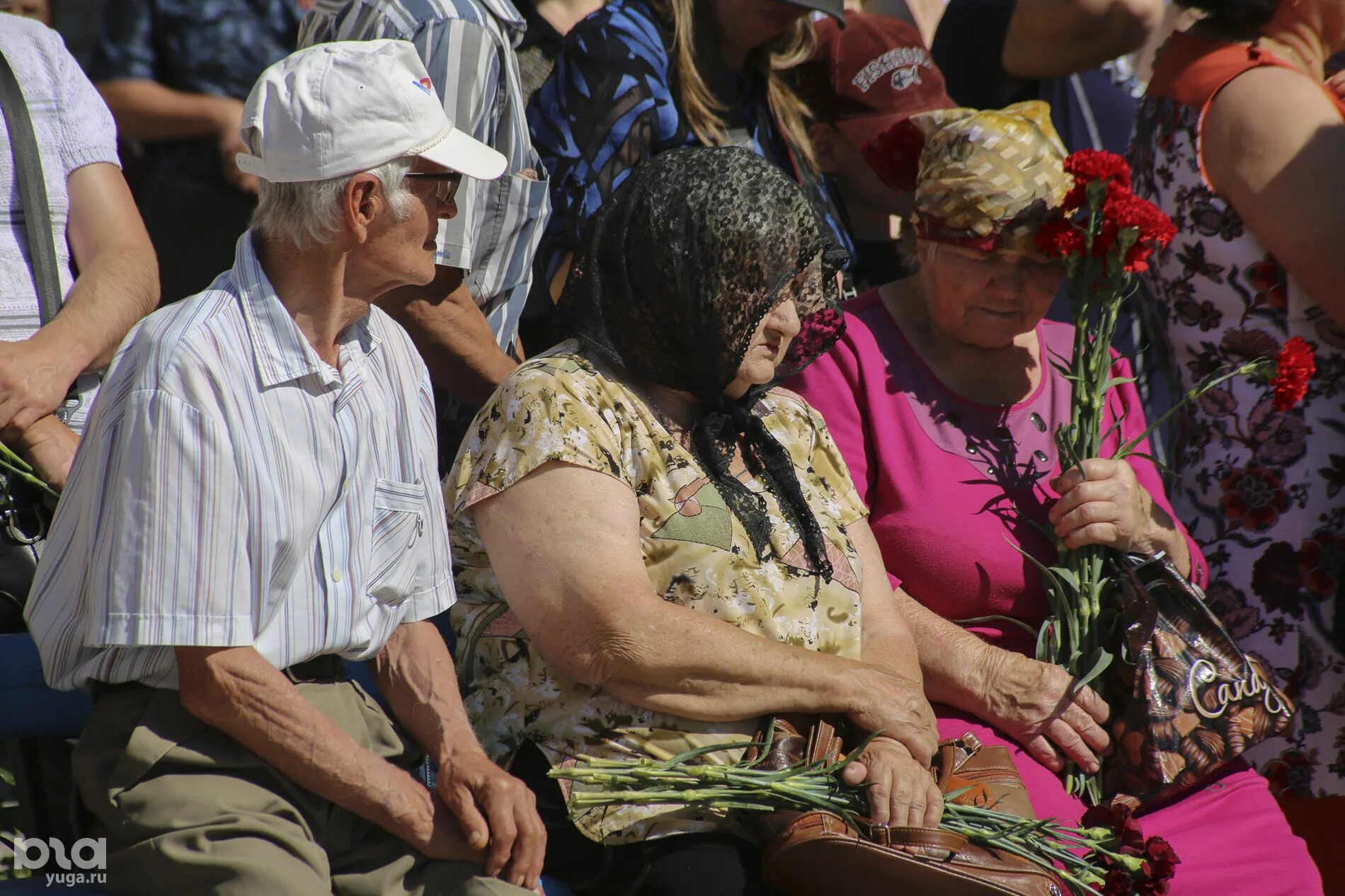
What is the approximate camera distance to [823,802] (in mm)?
2383

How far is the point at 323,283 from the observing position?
2277 mm

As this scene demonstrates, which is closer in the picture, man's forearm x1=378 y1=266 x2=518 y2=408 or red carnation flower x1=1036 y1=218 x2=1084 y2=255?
red carnation flower x1=1036 y1=218 x2=1084 y2=255

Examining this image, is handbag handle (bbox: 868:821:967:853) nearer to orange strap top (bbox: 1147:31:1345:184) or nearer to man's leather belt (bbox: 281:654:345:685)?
man's leather belt (bbox: 281:654:345:685)

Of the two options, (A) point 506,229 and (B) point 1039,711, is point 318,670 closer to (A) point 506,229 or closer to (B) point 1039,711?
(A) point 506,229

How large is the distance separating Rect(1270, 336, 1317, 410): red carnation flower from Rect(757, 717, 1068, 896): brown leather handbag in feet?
4.09

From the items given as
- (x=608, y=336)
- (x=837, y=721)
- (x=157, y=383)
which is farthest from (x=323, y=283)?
(x=837, y=721)

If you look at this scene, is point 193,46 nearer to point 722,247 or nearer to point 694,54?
point 694,54

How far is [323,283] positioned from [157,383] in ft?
1.14

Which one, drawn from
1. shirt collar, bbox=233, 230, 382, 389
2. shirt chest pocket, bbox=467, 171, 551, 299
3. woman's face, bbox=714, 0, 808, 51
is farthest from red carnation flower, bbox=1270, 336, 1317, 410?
shirt collar, bbox=233, 230, 382, 389

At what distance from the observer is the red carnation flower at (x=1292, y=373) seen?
3.08 m

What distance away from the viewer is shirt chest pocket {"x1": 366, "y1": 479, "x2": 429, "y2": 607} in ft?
7.60

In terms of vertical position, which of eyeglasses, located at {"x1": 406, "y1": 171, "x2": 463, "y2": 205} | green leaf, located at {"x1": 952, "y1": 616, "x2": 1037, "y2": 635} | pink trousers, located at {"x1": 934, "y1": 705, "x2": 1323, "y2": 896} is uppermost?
eyeglasses, located at {"x1": 406, "y1": 171, "x2": 463, "y2": 205}

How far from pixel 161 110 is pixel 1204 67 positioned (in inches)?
101

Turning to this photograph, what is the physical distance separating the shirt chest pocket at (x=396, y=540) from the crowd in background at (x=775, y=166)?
0.87m
